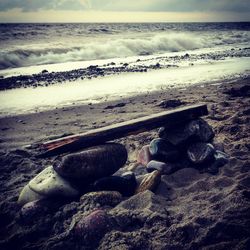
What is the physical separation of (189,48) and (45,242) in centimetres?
2736

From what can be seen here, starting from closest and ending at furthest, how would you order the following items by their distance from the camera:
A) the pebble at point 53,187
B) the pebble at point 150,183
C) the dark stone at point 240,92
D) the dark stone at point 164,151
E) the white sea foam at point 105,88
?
the pebble at point 53,187 → the pebble at point 150,183 → the dark stone at point 164,151 → the dark stone at point 240,92 → the white sea foam at point 105,88

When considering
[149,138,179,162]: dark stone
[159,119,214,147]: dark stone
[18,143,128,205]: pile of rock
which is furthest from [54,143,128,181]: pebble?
[159,119,214,147]: dark stone

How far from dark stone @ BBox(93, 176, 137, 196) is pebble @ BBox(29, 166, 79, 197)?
292 millimetres

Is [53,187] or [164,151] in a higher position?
[164,151]

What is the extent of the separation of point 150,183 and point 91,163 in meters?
0.77

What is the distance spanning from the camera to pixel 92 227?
9.86 feet

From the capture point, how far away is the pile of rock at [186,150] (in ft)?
13.7

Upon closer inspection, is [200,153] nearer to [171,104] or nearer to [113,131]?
[113,131]

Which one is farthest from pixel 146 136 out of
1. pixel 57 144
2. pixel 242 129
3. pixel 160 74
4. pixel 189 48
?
pixel 189 48

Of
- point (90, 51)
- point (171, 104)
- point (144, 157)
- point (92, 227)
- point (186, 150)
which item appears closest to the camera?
point (92, 227)

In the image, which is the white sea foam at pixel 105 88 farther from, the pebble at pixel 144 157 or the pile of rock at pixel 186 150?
the pile of rock at pixel 186 150

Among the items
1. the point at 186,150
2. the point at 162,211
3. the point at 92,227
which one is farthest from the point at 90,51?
the point at 92,227

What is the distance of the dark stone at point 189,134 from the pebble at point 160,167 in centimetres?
36

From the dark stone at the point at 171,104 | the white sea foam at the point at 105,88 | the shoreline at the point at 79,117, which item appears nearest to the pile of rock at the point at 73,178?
the shoreline at the point at 79,117
